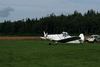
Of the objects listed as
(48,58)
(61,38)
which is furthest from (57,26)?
(48,58)

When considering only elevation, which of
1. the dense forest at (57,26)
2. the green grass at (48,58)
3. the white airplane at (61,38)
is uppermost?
the dense forest at (57,26)

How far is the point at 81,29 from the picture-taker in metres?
113

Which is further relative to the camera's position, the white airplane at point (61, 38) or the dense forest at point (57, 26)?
the dense forest at point (57, 26)

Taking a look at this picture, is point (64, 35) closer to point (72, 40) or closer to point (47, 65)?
point (72, 40)

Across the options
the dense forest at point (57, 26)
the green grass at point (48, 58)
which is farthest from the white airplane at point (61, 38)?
the dense forest at point (57, 26)

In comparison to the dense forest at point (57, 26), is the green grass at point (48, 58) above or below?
below

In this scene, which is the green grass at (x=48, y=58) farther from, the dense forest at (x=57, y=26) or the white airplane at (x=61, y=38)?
the dense forest at (x=57, y=26)

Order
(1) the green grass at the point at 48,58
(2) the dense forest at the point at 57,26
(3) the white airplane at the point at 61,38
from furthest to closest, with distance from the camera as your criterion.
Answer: (2) the dense forest at the point at 57,26
(3) the white airplane at the point at 61,38
(1) the green grass at the point at 48,58

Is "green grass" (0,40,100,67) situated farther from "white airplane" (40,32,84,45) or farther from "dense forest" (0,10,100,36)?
"dense forest" (0,10,100,36)

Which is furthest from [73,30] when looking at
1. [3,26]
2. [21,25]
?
[3,26]

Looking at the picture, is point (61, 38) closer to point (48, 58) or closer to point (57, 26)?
point (48, 58)

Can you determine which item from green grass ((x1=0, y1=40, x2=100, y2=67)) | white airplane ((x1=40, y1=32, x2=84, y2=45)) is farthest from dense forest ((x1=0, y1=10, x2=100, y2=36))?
green grass ((x1=0, y1=40, x2=100, y2=67))

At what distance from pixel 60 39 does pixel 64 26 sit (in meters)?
84.4

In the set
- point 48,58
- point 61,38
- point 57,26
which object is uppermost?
point 57,26
